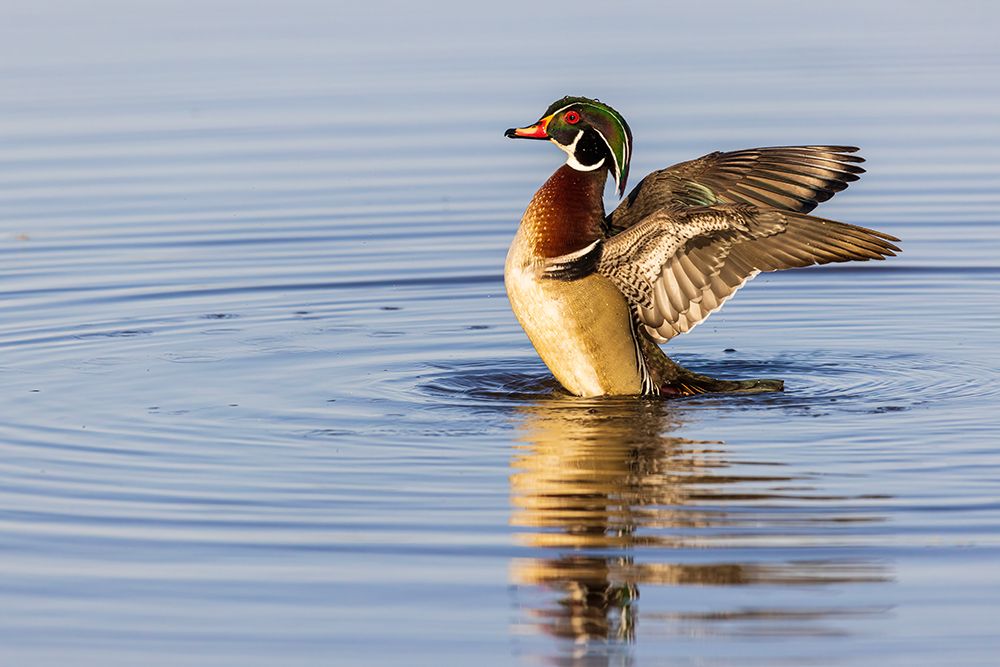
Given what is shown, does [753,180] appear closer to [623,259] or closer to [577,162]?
[577,162]

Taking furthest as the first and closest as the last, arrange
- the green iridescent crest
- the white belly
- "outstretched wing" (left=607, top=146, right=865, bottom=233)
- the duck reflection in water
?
"outstretched wing" (left=607, top=146, right=865, bottom=233) < the green iridescent crest < the white belly < the duck reflection in water

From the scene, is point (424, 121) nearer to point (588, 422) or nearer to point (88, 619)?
point (588, 422)

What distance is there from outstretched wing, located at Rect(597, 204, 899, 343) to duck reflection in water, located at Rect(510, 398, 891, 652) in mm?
680

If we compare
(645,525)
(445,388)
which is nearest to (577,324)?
(445,388)

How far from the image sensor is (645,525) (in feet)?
23.6

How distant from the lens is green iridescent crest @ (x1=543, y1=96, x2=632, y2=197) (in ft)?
31.7

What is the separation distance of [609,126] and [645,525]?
3.15 m

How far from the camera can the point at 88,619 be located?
6246 millimetres

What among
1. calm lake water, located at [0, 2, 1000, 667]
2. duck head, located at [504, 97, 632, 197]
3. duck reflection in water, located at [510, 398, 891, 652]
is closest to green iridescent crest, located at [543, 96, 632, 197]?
duck head, located at [504, 97, 632, 197]

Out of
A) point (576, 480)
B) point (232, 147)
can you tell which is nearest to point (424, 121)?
point (232, 147)

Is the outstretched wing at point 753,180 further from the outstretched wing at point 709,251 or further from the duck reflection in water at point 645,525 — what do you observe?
the duck reflection in water at point 645,525

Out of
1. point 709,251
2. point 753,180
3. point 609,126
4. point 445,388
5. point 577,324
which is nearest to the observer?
point 709,251

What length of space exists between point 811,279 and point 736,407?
4.08 metres

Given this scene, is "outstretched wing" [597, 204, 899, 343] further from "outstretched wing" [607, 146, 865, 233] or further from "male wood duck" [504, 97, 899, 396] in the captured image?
"outstretched wing" [607, 146, 865, 233]
